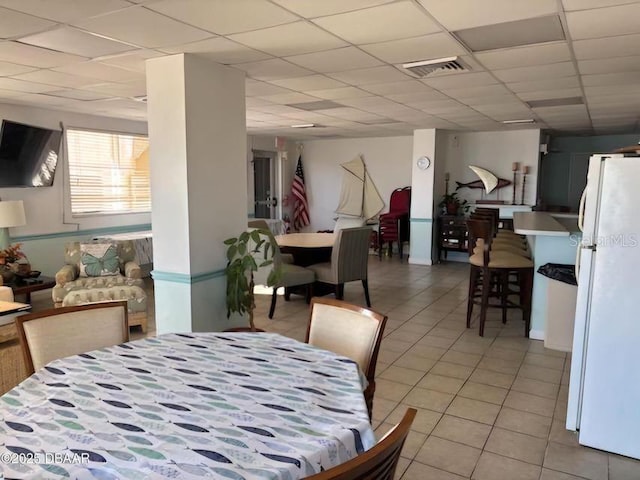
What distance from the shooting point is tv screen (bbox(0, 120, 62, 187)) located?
17.2ft

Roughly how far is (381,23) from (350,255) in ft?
9.52

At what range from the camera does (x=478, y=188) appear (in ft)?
27.1

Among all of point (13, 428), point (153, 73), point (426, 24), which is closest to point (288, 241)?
point (153, 73)

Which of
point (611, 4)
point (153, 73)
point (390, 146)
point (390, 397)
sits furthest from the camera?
point (390, 146)

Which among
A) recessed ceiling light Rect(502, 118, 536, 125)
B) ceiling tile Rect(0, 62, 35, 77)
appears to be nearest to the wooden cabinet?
recessed ceiling light Rect(502, 118, 536, 125)

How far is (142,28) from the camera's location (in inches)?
105

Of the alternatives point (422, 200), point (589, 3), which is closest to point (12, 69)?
point (589, 3)

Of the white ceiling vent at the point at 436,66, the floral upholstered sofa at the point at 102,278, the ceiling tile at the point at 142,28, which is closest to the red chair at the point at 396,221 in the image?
the floral upholstered sofa at the point at 102,278

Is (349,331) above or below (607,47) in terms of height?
below

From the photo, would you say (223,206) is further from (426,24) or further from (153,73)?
(426,24)

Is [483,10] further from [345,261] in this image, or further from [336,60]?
[345,261]

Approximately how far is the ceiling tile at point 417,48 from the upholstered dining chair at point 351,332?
1.78 meters

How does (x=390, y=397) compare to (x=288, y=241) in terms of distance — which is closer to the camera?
(x=390, y=397)

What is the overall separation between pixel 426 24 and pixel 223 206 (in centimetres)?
194
